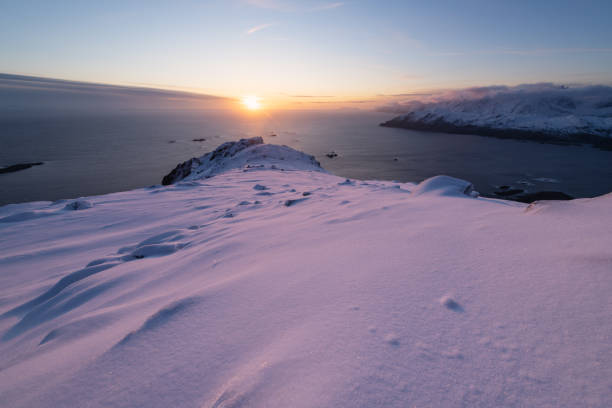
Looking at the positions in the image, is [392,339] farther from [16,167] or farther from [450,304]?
[16,167]

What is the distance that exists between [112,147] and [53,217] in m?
70.6

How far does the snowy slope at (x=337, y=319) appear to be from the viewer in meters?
1.27

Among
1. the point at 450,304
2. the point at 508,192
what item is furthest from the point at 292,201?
the point at 508,192

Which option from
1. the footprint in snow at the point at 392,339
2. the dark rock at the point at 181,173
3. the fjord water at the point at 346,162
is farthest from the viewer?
the fjord water at the point at 346,162

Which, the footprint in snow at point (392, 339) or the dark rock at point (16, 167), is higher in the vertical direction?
the footprint in snow at point (392, 339)

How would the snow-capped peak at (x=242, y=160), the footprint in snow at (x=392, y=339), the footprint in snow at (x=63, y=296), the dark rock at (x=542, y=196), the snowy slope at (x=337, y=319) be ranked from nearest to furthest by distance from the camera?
the snowy slope at (x=337, y=319) → the footprint in snow at (x=392, y=339) → the footprint in snow at (x=63, y=296) → the snow-capped peak at (x=242, y=160) → the dark rock at (x=542, y=196)

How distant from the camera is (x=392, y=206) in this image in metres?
5.11

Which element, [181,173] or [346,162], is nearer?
[181,173]

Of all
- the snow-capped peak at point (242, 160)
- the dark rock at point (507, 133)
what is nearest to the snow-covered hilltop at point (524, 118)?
the dark rock at point (507, 133)

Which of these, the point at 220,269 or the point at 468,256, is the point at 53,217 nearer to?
the point at 220,269

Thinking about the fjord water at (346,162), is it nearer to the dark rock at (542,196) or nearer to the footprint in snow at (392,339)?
the dark rock at (542,196)

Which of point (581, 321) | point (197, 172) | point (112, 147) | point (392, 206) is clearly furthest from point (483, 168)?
point (112, 147)

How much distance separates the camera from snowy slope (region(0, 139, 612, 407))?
127 centimetres

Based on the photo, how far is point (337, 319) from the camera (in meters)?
1.79
